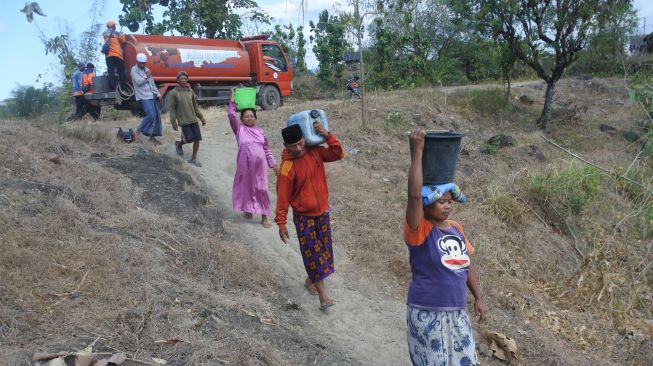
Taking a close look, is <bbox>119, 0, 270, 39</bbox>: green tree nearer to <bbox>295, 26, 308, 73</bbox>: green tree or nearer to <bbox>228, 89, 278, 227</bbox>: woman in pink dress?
<bbox>295, 26, 308, 73</bbox>: green tree

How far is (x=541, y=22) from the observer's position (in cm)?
1521

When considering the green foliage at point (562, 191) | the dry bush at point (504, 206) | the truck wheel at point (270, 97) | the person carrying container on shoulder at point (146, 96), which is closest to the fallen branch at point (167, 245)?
the dry bush at point (504, 206)

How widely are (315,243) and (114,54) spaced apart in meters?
8.97

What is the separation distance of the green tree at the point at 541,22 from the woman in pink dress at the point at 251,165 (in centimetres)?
1067

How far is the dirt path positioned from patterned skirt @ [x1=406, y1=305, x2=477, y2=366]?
4.38ft

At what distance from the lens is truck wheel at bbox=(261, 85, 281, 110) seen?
15297mm

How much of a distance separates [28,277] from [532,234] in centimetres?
623

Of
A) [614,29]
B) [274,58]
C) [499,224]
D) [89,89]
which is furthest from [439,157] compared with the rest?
[614,29]

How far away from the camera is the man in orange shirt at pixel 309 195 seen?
13.9 ft

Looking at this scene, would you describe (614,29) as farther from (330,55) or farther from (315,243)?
(315,243)

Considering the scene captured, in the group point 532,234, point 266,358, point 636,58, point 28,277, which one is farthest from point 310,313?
point 636,58

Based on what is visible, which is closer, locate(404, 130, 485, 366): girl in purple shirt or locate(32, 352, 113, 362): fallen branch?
locate(404, 130, 485, 366): girl in purple shirt

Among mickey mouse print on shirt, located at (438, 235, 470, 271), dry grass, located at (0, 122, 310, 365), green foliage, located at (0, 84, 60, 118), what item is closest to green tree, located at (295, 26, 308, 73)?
green foliage, located at (0, 84, 60, 118)

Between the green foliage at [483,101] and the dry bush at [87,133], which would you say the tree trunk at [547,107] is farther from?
the dry bush at [87,133]
